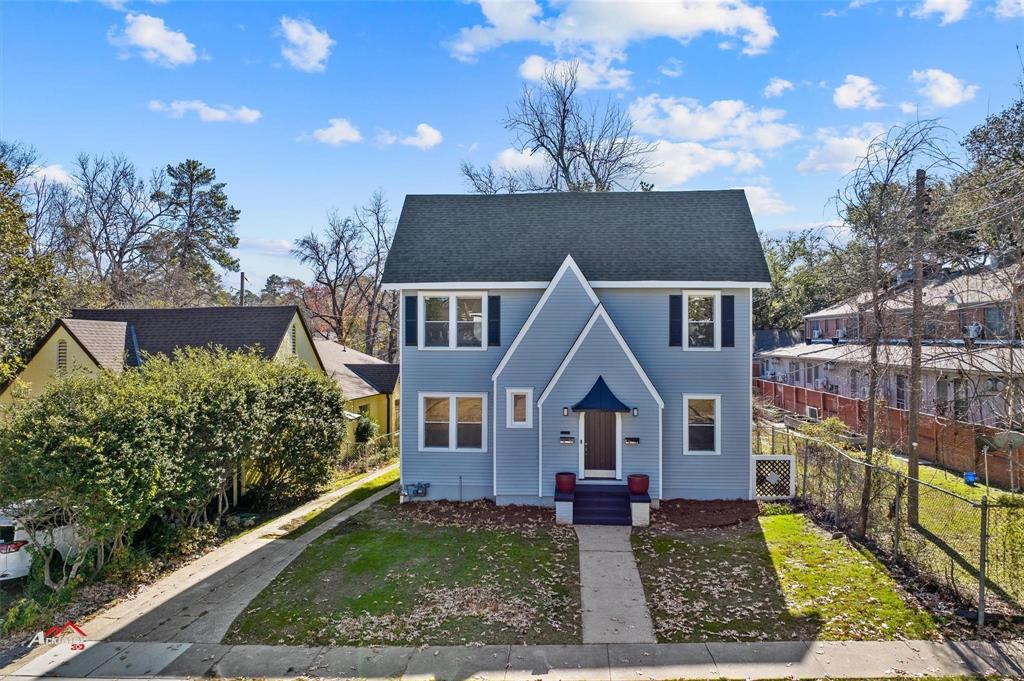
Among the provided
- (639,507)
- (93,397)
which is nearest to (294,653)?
(93,397)

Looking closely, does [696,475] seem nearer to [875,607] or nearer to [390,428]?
[875,607]

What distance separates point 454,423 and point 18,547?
30.2ft

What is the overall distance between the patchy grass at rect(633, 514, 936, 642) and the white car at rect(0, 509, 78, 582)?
416 inches

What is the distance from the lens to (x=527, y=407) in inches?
561

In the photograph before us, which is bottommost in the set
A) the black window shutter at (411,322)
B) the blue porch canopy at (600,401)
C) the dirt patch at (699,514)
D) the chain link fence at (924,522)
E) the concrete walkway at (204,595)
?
the concrete walkway at (204,595)

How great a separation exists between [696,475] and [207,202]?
4230 cm

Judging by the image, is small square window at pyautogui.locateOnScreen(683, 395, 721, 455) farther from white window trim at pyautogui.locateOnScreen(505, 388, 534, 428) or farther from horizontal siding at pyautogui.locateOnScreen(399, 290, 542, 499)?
horizontal siding at pyautogui.locateOnScreen(399, 290, 542, 499)

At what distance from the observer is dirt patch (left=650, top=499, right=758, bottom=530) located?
12523 millimetres

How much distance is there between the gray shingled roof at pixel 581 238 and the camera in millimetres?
14844

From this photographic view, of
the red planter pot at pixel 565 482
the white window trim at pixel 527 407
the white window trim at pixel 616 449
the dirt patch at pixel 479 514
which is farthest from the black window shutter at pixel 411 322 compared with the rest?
the red planter pot at pixel 565 482

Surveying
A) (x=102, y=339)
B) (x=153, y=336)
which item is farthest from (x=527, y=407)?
(x=102, y=339)

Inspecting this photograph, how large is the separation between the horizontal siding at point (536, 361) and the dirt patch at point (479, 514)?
56 cm

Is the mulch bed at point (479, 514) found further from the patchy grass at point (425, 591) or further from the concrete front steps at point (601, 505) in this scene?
the concrete front steps at point (601, 505)

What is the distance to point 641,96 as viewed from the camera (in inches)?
713
